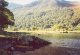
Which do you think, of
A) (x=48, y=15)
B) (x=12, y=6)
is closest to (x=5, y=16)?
(x=12, y=6)

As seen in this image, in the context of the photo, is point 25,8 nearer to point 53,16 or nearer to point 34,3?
point 34,3

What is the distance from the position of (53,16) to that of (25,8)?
140 centimetres

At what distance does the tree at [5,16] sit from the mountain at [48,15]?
246 mm

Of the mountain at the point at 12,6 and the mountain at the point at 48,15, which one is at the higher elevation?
the mountain at the point at 12,6

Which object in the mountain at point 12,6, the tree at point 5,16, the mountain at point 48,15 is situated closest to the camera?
the mountain at point 12,6

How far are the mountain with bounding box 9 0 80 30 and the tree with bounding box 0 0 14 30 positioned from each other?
246 mm

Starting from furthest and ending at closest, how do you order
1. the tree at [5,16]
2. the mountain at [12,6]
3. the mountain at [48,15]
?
the mountain at [48,15] < the tree at [5,16] < the mountain at [12,6]

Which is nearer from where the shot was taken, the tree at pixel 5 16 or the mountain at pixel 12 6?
the mountain at pixel 12 6

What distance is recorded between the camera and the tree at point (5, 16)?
11086mm

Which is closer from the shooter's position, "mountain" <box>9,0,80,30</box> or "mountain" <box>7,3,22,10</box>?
"mountain" <box>7,3,22,10</box>

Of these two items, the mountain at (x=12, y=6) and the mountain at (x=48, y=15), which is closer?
the mountain at (x=12, y=6)

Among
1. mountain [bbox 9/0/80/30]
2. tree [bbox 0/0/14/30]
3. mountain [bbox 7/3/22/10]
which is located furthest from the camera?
mountain [bbox 9/0/80/30]

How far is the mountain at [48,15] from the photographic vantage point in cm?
1176

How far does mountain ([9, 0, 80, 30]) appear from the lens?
11759mm
